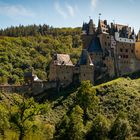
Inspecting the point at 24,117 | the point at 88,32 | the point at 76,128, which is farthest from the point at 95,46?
the point at 24,117

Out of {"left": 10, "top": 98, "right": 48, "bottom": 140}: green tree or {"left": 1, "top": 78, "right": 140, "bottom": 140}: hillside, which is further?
{"left": 1, "top": 78, "right": 140, "bottom": 140}: hillside

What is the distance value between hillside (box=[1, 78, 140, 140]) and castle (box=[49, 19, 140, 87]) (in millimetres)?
3907

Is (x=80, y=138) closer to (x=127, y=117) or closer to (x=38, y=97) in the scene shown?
(x=127, y=117)

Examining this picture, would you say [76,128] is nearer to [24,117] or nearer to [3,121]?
[24,117]

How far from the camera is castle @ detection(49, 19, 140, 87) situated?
112125 millimetres

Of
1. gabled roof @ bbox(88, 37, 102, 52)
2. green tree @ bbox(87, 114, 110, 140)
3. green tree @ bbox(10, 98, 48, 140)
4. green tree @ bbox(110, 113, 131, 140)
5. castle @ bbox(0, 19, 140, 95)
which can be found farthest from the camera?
gabled roof @ bbox(88, 37, 102, 52)

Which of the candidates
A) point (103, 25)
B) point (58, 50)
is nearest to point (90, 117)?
point (103, 25)

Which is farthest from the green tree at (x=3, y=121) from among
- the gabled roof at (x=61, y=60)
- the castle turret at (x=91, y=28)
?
the castle turret at (x=91, y=28)

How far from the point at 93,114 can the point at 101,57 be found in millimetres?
20107

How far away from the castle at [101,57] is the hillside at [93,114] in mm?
3907

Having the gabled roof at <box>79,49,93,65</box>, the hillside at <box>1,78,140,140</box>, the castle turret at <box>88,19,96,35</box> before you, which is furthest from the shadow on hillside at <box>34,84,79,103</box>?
the castle turret at <box>88,19,96,35</box>

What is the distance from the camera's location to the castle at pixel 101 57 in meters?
112

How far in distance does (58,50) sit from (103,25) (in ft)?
266

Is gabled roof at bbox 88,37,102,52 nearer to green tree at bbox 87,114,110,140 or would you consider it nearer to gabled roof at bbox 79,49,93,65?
gabled roof at bbox 79,49,93,65
